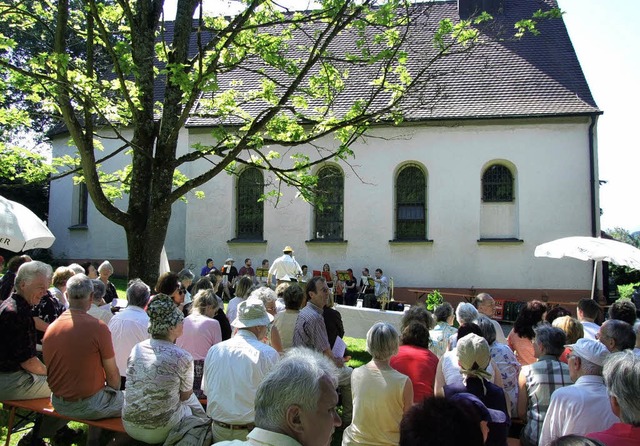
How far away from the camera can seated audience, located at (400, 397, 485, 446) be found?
198 centimetres

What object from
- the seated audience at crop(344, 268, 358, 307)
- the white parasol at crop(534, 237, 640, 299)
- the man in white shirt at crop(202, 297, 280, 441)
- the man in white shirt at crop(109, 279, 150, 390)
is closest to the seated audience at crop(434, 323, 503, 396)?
the man in white shirt at crop(202, 297, 280, 441)

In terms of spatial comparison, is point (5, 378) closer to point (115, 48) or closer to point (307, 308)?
point (307, 308)

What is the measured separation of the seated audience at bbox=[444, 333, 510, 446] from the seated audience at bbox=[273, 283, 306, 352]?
2612 millimetres

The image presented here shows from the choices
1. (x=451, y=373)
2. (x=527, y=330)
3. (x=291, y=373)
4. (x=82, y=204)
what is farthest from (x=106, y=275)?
(x=82, y=204)

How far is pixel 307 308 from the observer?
6055mm

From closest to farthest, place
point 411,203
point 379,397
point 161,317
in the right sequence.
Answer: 1. point 379,397
2. point 161,317
3. point 411,203

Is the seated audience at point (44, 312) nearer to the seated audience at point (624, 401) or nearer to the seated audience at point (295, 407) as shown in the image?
the seated audience at point (295, 407)

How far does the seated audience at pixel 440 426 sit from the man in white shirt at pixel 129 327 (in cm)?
442

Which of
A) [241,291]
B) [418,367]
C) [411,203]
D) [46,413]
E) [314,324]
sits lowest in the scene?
[46,413]

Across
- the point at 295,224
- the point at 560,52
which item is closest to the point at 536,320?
the point at 295,224

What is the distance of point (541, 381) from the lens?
4695 millimetres

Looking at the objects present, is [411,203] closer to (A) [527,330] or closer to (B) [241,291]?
(B) [241,291]

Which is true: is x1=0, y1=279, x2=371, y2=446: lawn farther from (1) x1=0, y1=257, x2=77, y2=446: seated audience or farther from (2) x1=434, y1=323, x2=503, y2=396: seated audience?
(2) x1=434, y1=323, x2=503, y2=396: seated audience

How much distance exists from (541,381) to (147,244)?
5.40 m
